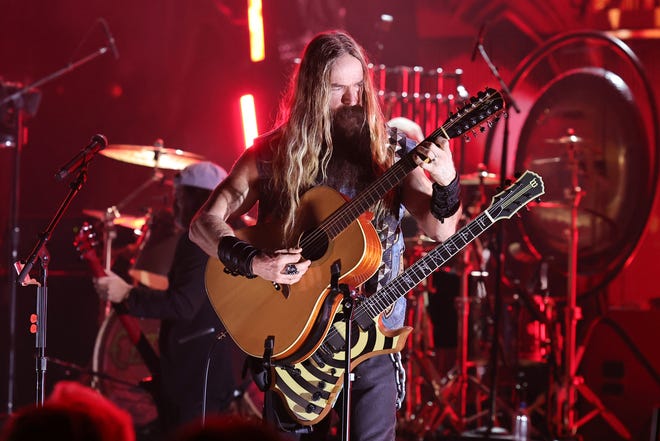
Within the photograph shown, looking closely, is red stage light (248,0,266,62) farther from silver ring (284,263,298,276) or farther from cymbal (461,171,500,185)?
silver ring (284,263,298,276)

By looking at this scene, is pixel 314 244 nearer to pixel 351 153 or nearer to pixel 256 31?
pixel 351 153

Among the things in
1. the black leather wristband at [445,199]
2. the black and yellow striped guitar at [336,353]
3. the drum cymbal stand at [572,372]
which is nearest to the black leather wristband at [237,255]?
the black and yellow striped guitar at [336,353]

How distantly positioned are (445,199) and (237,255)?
2.85 feet

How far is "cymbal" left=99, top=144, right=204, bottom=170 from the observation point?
7910mm

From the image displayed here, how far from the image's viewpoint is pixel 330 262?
3613mm

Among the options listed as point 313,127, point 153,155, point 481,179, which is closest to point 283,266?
point 313,127

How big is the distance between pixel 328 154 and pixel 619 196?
530cm

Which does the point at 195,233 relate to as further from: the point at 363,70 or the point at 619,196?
the point at 619,196

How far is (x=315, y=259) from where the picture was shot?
3.69 metres

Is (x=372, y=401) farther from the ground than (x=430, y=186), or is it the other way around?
(x=430, y=186)

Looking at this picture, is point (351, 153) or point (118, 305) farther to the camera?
point (118, 305)

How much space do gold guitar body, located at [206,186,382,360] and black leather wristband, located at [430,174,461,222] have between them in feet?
0.87

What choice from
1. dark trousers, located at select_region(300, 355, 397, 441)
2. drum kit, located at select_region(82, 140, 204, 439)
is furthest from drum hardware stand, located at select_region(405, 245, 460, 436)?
dark trousers, located at select_region(300, 355, 397, 441)

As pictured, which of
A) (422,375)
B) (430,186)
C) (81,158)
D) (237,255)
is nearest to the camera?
(237,255)
